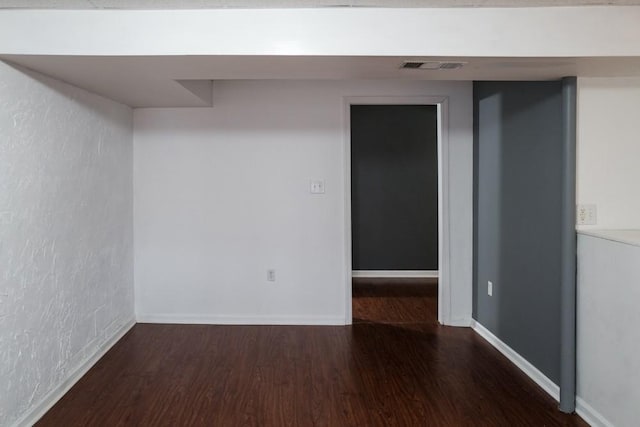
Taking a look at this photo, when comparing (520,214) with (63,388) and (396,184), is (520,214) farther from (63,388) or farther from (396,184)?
(63,388)

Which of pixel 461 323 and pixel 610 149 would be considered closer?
pixel 610 149

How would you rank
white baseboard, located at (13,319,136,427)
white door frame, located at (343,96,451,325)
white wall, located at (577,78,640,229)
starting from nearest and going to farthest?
white baseboard, located at (13,319,136,427)
white wall, located at (577,78,640,229)
white door frame, located at (343,96,451,325)

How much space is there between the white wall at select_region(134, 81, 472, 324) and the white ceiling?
1.13 metres

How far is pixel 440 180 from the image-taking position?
3822 millimetres

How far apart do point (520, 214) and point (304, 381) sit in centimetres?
172

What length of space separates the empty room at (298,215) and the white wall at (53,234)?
0.02 metres

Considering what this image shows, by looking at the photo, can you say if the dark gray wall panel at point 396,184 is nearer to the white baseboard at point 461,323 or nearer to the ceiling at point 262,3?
the white baseboard at point 461,323

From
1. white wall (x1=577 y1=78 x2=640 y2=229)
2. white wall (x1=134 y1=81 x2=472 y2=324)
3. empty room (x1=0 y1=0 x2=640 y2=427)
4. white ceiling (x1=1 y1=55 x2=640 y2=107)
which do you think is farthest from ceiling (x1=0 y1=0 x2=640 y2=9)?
white wall (x1=134 y1=81 x2=472 y2=324)

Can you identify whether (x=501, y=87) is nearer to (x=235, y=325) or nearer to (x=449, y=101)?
(x=449, y=101)

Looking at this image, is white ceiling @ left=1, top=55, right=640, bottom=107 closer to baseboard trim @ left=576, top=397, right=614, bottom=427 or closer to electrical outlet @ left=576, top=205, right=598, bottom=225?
electrical outlet @ left=576, top=205, right=598, bottom=225

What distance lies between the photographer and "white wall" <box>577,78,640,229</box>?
2.44m

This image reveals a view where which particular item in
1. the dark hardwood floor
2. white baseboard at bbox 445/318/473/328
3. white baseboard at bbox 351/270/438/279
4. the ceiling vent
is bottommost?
the dark hardwood floor

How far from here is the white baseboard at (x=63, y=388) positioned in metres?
2.32

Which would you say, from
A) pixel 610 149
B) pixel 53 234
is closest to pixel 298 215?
pixel 53 234
